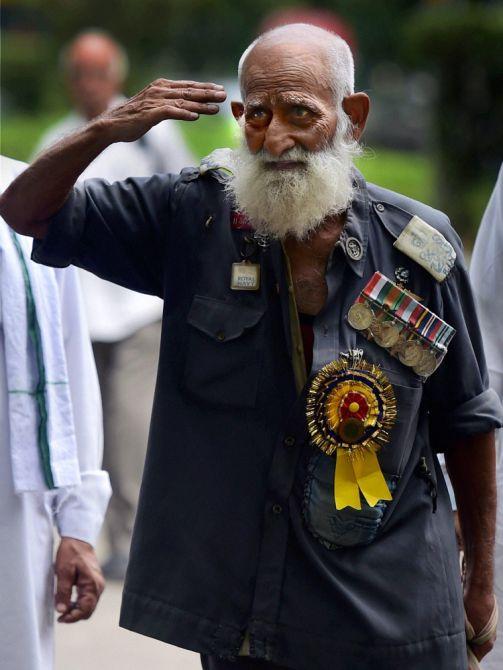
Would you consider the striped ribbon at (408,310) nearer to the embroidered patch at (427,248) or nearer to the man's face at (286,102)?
the embroidered patch at (427,248)

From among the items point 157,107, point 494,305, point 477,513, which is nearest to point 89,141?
point 157,107

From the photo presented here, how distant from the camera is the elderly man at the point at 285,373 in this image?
3.18m

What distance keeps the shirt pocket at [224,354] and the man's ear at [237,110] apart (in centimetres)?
43

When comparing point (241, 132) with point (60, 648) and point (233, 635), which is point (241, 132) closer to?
point (233, 635)

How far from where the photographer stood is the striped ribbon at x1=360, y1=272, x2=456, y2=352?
3.28 metres

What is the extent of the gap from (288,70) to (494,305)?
46.2 inches

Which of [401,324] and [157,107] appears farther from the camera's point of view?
[401,324]

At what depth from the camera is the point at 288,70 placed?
10.7 feet

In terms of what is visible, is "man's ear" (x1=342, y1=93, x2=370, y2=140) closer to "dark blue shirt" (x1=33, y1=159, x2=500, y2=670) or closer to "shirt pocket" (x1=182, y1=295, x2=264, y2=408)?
"dark blue shirt" (x1=33, y1=159, x2=500, y2=670)

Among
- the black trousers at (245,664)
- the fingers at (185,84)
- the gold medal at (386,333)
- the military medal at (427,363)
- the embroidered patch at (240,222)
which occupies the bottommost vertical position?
the black trousers at (245,664)

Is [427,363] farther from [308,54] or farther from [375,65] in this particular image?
[375,65]

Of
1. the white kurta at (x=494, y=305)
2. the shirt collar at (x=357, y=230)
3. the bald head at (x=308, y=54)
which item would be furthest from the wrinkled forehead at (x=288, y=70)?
the white kurta at (x=494, y=305)

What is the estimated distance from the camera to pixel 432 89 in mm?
22422

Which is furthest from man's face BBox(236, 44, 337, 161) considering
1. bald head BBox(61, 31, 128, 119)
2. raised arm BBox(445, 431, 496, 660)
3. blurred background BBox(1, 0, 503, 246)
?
blurred background BBox(1, 0, 503, 246)
